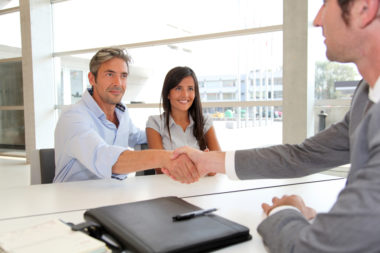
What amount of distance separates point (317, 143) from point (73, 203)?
1000mm

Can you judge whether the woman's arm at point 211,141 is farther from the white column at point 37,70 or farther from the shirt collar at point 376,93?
the white column at point 37,70

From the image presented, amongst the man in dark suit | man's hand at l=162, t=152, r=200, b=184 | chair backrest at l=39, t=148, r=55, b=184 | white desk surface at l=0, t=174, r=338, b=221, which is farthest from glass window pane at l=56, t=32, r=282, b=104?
the man in dark suit

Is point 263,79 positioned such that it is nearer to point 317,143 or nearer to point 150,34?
point 150,34

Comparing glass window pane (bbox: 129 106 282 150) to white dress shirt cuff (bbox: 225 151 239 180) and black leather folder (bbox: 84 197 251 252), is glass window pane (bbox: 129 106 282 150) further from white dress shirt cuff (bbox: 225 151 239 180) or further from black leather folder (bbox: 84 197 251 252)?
black leather folder (bbox: 84 197 251 252)

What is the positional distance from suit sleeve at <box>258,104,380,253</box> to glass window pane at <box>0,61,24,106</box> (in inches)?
264

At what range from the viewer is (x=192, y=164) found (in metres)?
1.54

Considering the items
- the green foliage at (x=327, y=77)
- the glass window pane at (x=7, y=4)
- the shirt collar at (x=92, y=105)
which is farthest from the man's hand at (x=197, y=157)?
the glass window pane at (x=7, y=4)

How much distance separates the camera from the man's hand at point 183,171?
150 cm

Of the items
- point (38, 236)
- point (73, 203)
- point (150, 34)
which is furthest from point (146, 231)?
point (150, 34)

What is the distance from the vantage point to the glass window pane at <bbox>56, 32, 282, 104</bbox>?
164 inches

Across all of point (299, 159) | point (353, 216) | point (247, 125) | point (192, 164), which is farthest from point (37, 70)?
point (353, 216)

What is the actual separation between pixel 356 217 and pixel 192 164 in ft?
3.27

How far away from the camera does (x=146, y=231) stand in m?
0.84

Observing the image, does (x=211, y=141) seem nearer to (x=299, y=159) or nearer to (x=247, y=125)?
(x=299, y=159)
